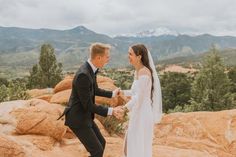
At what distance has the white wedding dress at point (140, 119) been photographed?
7369 millimetres

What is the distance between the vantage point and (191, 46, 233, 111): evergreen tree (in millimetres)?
37656

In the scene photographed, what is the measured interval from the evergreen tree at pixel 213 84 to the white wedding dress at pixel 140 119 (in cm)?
3035

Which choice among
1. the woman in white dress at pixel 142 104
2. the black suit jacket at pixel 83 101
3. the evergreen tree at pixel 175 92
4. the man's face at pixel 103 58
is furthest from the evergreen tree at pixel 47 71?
the man's face at pixel 103 58

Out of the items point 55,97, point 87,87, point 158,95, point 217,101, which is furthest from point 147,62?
point 217,101

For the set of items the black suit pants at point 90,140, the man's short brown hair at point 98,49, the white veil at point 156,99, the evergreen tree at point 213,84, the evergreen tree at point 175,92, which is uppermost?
the man's short brown hair at point 98,49

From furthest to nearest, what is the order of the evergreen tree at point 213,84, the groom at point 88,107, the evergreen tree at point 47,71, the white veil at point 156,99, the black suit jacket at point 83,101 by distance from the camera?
the evergreen tree at point 47,71 < the evergreen tree at point 213,84 < the white veil at point 156,99 < the groom at point 88,107 < the black suit jacket at point 83,101

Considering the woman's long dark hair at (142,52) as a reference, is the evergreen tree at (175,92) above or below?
below

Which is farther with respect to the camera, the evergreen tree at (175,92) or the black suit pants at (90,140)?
the evergreen tree at (175,92)

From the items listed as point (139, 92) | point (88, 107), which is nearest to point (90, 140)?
point (88, 107)

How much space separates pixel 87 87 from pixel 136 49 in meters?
1.37

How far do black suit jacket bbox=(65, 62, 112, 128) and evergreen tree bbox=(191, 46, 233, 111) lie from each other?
31.7 meters

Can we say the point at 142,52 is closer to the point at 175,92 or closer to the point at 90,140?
the point at 90,140

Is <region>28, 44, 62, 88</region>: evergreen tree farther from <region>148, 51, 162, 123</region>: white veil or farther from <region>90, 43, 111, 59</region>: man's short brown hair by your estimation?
<region>90, 43, 111, 59</region>: man's short brown hair

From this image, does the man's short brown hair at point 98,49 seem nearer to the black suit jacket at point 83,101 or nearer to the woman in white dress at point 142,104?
the black suit jacket at point 83,101
